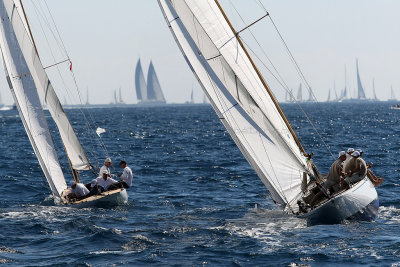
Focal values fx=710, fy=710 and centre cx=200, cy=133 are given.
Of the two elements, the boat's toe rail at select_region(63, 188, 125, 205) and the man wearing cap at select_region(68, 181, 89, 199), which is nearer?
the boat's toe rail at select_region(63, 188, 125, 205)

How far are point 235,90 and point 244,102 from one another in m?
0.42

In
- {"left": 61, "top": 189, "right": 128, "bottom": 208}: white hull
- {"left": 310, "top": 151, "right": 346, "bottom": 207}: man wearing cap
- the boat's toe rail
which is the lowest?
{"left": 310, "top": 151, "right": 346, "bottom": 207}: man wearing cap

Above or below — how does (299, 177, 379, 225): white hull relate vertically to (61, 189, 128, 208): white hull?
below

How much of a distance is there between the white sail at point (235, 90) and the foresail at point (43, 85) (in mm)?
7485

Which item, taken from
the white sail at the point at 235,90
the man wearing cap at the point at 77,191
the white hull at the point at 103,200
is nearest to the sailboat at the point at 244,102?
the white sail at the point at 235,90

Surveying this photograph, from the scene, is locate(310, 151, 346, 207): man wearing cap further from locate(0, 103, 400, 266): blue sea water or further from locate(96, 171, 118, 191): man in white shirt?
locate(96, 171, 118, 191): man in white shirt

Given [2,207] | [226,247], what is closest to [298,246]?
[226,247]

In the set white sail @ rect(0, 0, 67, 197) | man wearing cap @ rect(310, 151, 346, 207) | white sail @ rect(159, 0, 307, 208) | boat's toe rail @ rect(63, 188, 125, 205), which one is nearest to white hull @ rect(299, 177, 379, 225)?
man wearing cap @ rect(310, 151, 346, 207)

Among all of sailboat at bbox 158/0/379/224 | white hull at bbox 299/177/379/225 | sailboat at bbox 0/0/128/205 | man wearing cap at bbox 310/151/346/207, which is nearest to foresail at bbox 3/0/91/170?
sailboat at bbox 0/0/128/205

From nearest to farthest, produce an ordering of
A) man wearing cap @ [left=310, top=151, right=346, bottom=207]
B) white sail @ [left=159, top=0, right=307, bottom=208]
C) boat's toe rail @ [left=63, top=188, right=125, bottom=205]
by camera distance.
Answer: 1. white sail @ [left=159, top=0, right=307, bottom=208]
2. man wearing cap @ [left=310, top=151, right=346, bottom=207]
3. boat's toe rail @ [left=63, top=188, right=125, bottom=205]

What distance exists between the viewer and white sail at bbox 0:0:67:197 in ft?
84.0

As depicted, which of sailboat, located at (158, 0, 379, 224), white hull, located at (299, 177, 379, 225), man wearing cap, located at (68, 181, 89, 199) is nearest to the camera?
white hull, located at (299, 177, 379, 225)

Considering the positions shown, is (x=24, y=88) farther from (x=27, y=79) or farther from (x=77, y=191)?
(x=77, y=191)

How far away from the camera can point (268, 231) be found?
19188 millimetres
